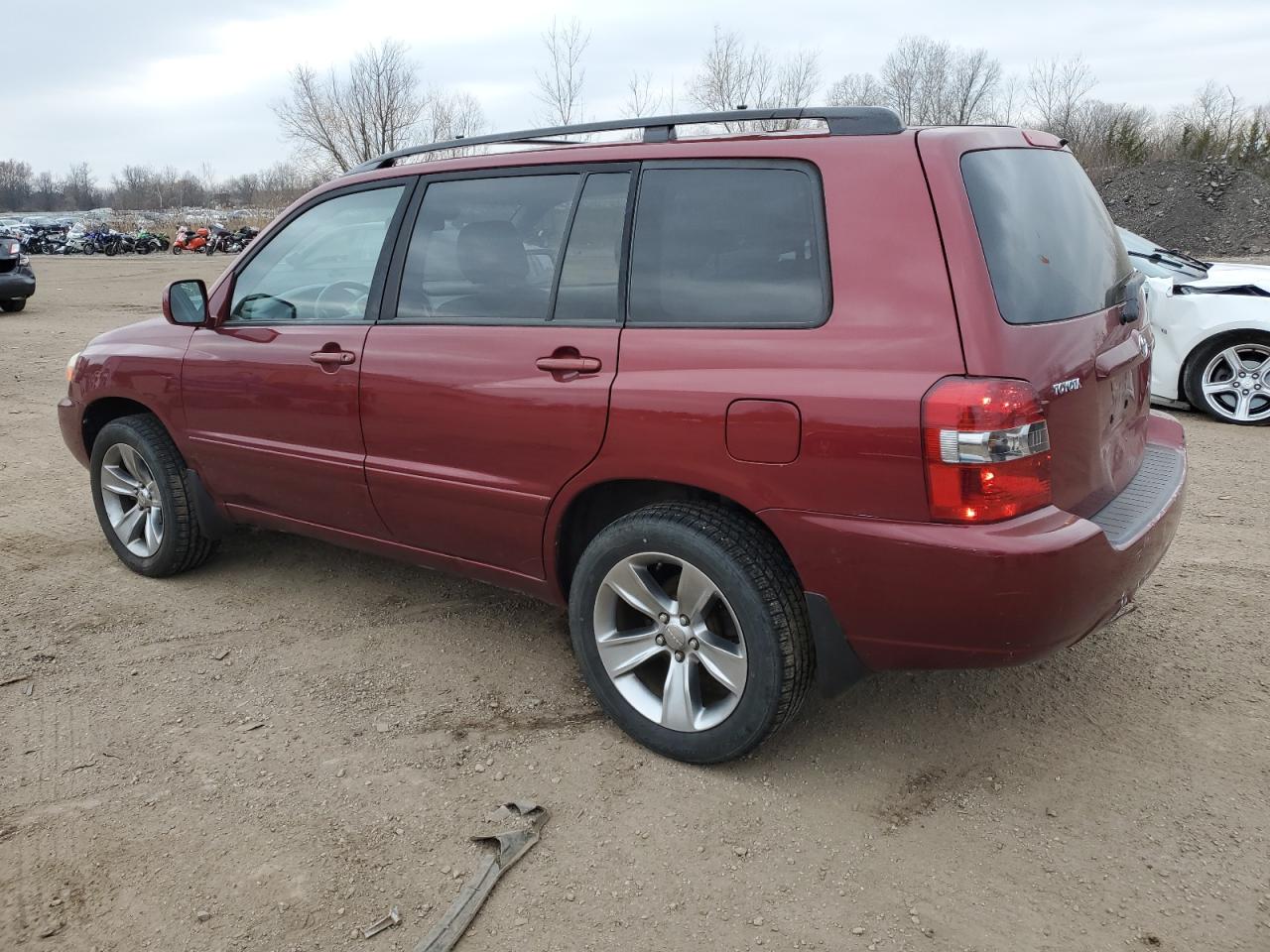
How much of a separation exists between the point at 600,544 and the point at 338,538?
1.37 m

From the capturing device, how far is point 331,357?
3.65 metres

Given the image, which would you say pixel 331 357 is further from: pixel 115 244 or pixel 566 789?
pixel 115 244

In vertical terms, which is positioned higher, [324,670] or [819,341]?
[819,341]

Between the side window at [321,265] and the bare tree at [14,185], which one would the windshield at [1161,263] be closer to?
the side window at [321,265]

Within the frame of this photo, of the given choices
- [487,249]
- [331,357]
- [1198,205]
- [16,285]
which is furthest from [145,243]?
[487,249]

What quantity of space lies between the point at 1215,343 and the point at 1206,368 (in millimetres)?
184

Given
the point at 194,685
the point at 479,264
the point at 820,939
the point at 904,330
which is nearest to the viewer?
the point at 820,939

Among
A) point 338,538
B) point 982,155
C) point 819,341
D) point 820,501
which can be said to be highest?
point 982,155

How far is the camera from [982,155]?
271 centimetres

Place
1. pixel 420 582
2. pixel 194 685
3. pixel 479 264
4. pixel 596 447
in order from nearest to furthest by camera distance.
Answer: pixel 596 447
pixel 479 264
pixel 194 685
pixel 420 582

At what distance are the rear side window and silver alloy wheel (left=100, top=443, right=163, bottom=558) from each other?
3.59m

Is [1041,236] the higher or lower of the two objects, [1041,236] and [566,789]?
the higher

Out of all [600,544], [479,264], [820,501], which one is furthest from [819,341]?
[479,264]

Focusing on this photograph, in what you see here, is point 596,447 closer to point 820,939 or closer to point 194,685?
point 820,939
